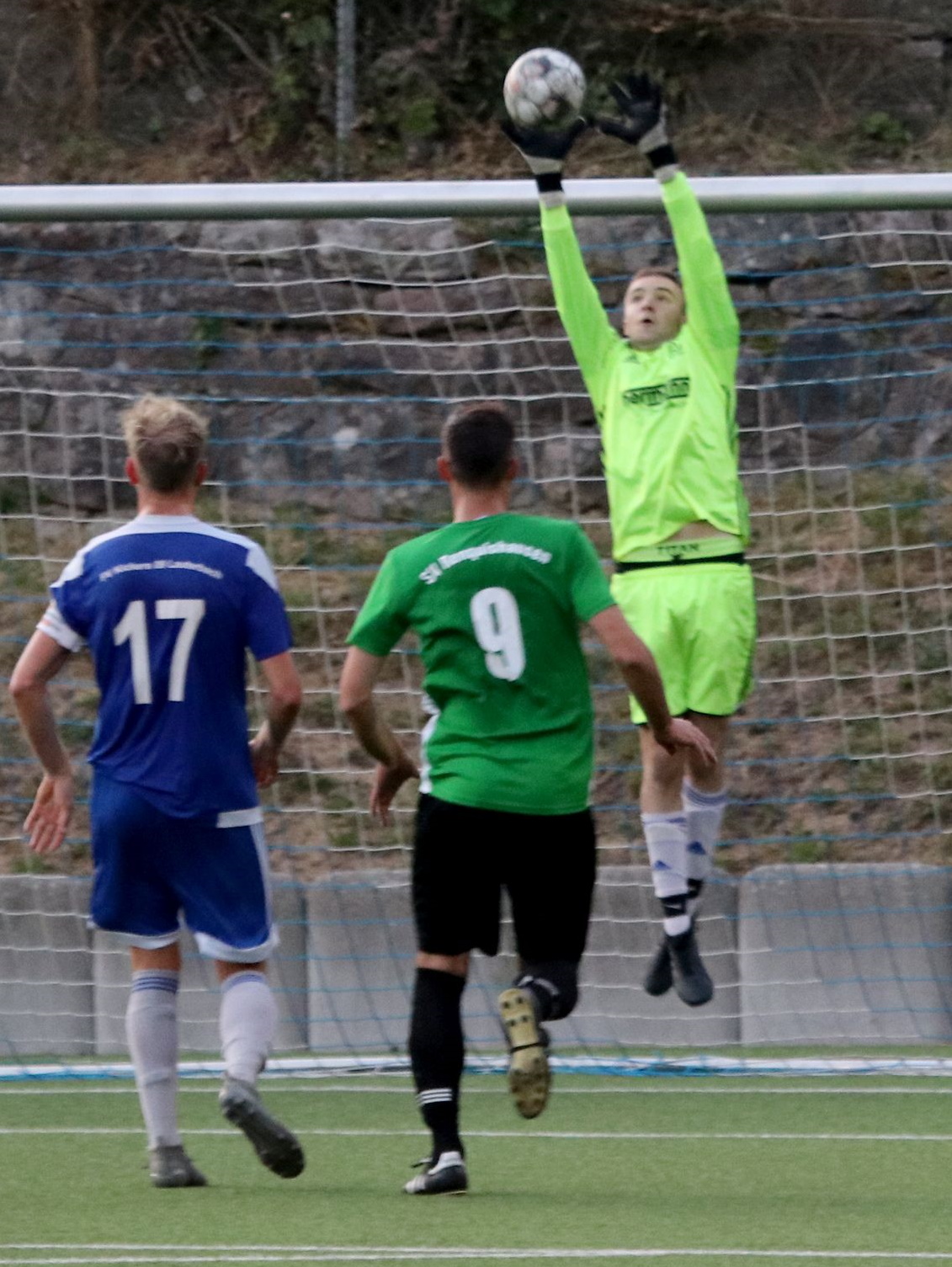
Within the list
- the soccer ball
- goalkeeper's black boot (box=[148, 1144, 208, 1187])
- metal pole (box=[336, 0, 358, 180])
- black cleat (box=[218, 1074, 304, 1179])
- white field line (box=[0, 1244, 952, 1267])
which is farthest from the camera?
metal pole (box=[336, 0, 358, 180])

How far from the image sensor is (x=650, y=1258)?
464 centimetres

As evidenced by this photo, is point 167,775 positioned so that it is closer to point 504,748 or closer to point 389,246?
point 504,748

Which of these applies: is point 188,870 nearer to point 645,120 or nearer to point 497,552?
point 497,552

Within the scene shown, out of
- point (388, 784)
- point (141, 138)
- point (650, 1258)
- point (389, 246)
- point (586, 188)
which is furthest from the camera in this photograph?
point (141, 138)

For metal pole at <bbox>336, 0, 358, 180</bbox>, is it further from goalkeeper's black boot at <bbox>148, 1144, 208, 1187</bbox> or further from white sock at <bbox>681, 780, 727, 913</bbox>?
goalkeeper's black boot at <bbox>148, 1144, 208, 1187</bbox>

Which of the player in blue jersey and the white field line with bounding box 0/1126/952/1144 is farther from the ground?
the player in blue jersey

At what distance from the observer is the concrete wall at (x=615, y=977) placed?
8938 mm

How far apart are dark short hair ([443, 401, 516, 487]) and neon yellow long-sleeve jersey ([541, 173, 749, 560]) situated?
1.97 m

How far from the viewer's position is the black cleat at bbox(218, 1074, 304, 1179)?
16.8 ft

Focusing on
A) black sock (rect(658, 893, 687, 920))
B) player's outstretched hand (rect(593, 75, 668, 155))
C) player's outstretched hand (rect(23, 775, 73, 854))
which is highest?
player's outstretched hand (rect(593, 75, 668, 155))

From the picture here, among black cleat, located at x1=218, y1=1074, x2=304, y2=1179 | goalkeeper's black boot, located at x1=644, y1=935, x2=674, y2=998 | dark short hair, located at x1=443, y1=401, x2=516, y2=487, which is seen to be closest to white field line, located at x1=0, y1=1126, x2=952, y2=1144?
goalkeeper's black boot, located at x1=644, y1=935, x2=674, y2=998

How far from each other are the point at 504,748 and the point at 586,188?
286 cm

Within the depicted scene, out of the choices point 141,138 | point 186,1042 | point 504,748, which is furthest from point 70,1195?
point 141,138

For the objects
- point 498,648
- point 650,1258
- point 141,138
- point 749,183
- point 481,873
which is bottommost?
point 650,1258
